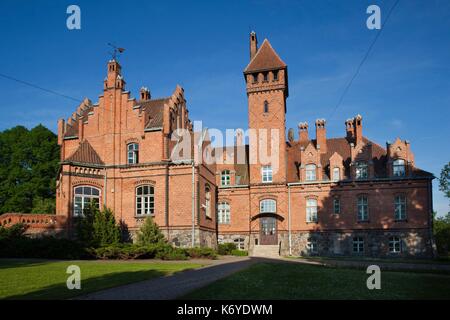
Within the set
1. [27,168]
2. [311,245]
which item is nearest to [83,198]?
[311,245]

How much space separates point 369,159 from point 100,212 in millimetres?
22170

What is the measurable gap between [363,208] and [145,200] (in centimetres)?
1819

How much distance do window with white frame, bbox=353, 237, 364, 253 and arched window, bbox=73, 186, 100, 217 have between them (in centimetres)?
2086

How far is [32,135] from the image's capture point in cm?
4744

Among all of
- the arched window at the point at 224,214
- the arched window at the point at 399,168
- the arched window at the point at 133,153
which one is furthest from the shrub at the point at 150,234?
the arched window at the point at 399,168

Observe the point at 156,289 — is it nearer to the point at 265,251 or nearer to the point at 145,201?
the point at 145,201

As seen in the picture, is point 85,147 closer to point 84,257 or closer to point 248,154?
point 84,257

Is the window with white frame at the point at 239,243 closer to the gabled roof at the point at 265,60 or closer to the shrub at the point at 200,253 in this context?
the shrub at the point at 200,253

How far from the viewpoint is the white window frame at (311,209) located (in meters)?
36.2

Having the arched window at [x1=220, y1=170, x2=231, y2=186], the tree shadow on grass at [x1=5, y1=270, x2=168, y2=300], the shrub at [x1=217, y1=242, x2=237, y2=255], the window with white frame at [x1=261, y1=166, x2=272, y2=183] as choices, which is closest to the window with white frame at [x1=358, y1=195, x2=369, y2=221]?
the window with white frame at [x1=261, y1=166, x2=272, y2=183]

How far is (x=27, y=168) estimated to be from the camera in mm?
47125

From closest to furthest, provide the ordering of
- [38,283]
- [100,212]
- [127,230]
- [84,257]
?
[38,283] → [84,257] → [100,212] → [127,230]
